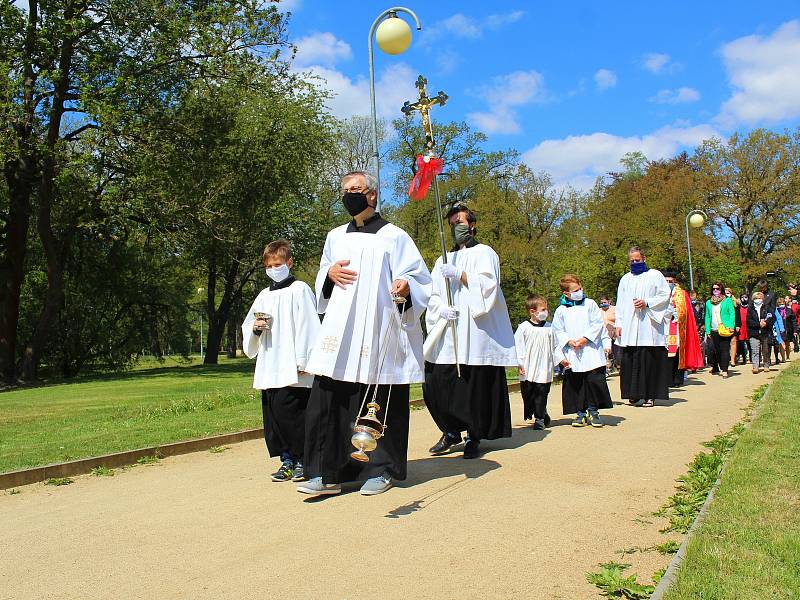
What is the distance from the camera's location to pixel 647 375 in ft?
41.3

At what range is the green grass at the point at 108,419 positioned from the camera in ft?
31.0

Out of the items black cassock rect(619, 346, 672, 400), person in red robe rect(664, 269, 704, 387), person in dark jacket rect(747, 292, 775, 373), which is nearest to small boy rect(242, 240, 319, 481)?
black cassock rect(619, 346, 672, 400)

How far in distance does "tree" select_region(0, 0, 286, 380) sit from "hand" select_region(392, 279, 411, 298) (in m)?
20.7

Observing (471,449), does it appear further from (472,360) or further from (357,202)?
(357,202)

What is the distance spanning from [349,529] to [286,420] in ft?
7.10

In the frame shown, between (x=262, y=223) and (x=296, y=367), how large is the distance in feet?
90.0

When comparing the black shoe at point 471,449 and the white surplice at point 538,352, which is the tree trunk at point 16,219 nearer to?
the white surplice at point 538,352

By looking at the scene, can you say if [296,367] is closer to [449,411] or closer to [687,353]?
[449,411]

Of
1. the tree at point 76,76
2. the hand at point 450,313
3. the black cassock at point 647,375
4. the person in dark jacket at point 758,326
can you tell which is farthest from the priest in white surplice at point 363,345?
the tree at point 76,76

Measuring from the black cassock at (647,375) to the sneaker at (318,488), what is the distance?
7.41 m

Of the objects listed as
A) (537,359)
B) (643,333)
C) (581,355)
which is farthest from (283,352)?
(643,333)

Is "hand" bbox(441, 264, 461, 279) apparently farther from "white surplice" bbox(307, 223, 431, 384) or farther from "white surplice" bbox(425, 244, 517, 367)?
"white surplice" bbox(307, 223, 431, 384)

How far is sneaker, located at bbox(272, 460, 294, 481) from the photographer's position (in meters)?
7.30

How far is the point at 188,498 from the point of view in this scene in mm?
6637
